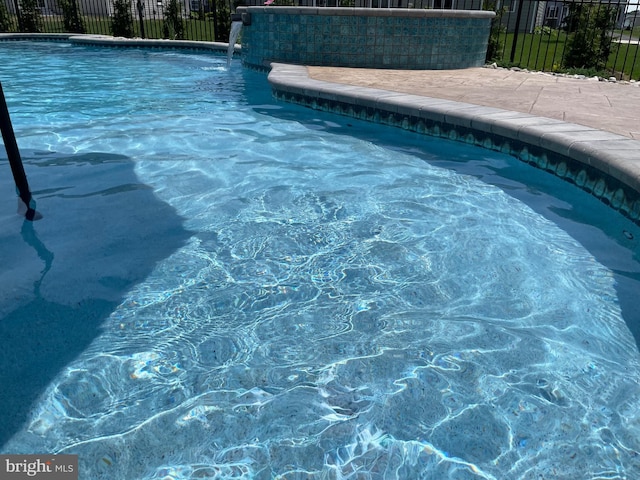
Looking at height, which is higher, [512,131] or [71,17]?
[71,17]

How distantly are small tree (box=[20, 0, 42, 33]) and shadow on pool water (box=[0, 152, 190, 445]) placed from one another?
62.3 feet

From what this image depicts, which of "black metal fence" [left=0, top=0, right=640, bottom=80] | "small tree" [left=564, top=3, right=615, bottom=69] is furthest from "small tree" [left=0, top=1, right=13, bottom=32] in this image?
"small tree" [left=564, top=3, right=615, bottom=69]

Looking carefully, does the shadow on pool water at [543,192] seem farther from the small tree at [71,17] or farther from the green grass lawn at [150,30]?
the small tree at [71,17]

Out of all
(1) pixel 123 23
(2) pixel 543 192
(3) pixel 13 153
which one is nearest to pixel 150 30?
(1) pixel 123 23

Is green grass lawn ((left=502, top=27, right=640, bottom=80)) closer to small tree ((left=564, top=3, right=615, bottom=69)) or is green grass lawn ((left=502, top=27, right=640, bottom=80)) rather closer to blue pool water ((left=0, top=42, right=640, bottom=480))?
small tree ((left=564, top=3, right=615, bottom=69))

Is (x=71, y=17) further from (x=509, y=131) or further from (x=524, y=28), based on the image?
(x=509, y=131)

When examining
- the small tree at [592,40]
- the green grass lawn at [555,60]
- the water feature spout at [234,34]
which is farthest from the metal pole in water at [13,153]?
the small tree at [592,40]

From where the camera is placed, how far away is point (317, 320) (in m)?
2.88

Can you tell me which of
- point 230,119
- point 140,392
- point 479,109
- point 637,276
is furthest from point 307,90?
point 140,392

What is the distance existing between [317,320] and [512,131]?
3403mm

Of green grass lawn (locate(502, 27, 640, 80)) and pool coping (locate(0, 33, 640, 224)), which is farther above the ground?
green grass lawn (locate(502, 27, 640, 80))

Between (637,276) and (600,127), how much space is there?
230cm

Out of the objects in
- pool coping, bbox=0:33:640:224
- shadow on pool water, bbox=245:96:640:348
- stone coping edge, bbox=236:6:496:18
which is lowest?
shadow on pool water, bbox=245:96:640:348

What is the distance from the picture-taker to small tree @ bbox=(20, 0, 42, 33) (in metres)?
20.2
